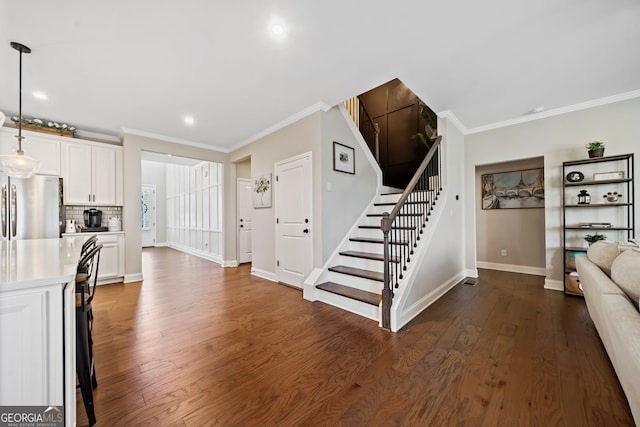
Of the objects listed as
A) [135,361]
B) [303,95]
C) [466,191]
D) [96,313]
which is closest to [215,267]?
[96,313]

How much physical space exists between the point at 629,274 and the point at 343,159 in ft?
9.90

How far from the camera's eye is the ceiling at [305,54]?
73.2 inches

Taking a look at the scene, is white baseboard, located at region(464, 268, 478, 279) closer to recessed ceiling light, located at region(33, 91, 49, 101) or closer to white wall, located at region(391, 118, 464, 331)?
white wall, located at region(391, 118, 464, 331)

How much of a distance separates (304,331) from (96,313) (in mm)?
2439

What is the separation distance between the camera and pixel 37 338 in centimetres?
103

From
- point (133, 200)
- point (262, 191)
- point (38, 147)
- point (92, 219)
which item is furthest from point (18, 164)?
point (262, 191)

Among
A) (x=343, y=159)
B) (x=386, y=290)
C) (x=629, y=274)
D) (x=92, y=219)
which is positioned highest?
(x=343, y=159)

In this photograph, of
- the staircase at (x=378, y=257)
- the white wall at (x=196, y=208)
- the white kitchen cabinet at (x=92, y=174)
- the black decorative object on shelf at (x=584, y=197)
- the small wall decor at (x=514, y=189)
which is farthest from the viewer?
the white wall at (x=196, y=208)

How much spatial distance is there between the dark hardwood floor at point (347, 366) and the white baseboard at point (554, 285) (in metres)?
0.47

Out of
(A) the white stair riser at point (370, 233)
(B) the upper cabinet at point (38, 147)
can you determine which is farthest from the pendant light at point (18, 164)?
(A) the white stair riser at point (370, 233)

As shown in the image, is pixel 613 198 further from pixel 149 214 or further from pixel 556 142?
pixel 149 214

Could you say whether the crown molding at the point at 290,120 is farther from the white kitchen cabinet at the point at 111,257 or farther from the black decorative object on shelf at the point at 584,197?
the black decorative object on shelf at the point at 584,197

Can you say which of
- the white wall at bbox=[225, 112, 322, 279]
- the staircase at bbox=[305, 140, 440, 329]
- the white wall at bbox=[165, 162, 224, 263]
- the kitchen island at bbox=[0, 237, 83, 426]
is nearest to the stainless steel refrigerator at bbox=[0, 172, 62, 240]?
the white wall at bbox=[165, 162, 224, 263]
